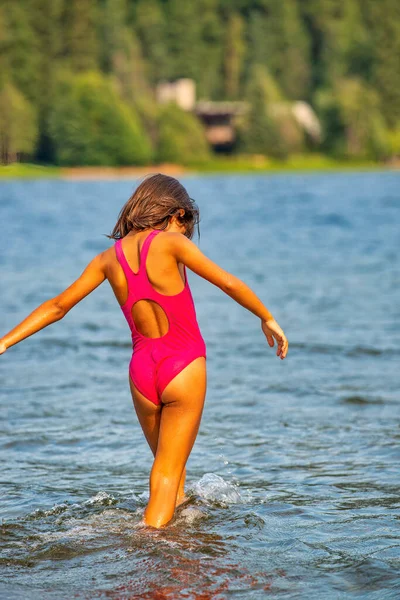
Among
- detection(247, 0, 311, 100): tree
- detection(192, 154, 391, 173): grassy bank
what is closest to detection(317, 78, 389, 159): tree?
detection(192, 154, 391, 173): grassy bank

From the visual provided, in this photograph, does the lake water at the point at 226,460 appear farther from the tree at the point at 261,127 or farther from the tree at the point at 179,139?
the tree at the point at 261,127

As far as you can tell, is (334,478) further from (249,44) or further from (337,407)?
(249,44)

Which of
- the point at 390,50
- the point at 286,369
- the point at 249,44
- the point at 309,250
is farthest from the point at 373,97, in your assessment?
the point at 286,369

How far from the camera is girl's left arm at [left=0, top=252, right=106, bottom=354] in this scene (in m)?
5.07

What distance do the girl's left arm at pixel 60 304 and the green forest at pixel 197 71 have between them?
44209 mm

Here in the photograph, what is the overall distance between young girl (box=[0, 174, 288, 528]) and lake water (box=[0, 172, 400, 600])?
511 mm

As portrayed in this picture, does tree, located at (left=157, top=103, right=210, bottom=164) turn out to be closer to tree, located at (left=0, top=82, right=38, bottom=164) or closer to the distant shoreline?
the distant shoreline

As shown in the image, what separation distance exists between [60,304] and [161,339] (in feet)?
1.75

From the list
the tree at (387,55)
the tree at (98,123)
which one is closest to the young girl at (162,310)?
the tree at (98,123)

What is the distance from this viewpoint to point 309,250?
24766 mm

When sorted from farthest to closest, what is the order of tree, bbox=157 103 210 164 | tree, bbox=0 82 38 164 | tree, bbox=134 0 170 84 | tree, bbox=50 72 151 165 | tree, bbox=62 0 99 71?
tree, bbox=134 0 170 84 → tree, bbox=62 0 99 71 → tree, bbox=157 103 210 164 → tree, bbox=50 72 151 165 → tree, bbox=0 82 38 164

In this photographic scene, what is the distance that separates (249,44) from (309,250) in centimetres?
12028

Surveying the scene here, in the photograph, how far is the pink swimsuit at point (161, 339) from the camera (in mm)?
4973

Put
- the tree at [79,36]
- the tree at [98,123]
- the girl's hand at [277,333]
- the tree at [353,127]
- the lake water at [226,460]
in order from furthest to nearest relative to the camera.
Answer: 1. the tree at [353,127]
2. the tree at [79,36]
3. the tree at [98,123]
4. the girl's hand at [277,333]
5. the lake water at [226,460]
